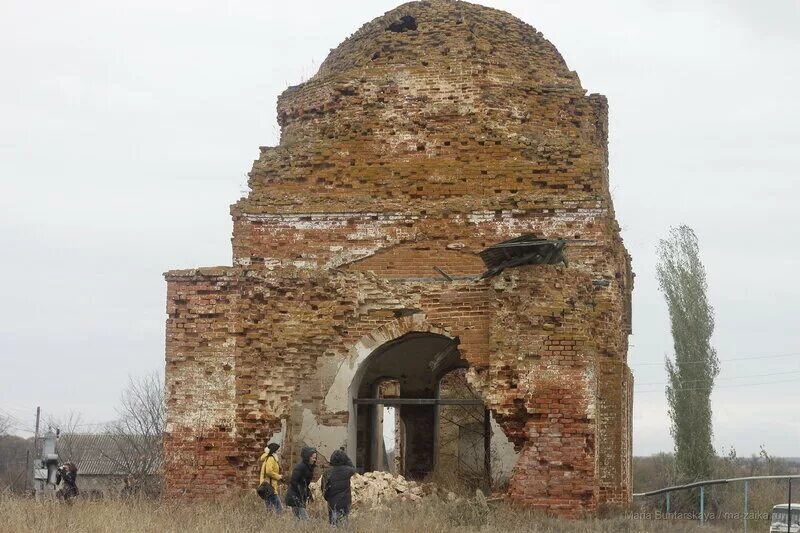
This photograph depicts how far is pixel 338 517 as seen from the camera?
370 inches

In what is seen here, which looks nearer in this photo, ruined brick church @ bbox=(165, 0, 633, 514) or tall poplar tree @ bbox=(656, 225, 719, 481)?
ruined brick church @ bbox=(165, 0, 633, 514)

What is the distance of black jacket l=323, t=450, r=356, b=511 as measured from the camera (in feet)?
31.0

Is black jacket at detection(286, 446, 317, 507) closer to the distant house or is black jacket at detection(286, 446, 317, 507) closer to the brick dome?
the brick dome

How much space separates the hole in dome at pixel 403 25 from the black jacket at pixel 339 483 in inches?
265

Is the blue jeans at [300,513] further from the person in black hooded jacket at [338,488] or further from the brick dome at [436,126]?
the brick dome at [436,126]

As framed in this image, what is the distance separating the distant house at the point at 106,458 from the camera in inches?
1059

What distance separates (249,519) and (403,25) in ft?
23.6

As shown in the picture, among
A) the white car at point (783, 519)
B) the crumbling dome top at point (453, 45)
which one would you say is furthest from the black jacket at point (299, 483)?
the white car at point (783, 519)

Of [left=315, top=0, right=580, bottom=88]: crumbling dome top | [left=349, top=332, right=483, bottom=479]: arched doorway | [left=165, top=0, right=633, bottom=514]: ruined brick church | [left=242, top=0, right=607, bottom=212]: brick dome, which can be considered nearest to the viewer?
[left=165, top=0, right=633, bottom=514]: ruined brick church

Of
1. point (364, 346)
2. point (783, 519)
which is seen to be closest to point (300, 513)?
point (364, 346)

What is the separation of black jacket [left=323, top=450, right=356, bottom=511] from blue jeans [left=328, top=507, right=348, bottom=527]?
26mm

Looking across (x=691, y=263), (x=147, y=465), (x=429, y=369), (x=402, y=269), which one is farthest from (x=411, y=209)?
(x=691, y=263)

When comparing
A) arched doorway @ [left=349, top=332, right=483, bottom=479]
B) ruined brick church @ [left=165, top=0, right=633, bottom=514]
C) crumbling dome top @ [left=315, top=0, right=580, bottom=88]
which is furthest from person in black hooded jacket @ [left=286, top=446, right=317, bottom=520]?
crumbling dome top @ [left=315, top=0, right=580, bottom=88]

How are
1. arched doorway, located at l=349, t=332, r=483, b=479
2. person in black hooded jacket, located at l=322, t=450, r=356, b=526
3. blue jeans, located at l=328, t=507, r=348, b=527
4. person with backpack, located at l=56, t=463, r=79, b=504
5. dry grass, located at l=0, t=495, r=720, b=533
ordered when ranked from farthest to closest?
1. arched doorway, located at l=349, t=332, r=483, b=479
2. person with backpack, located at l=56, t=463, r=79, b=504
3. person in black hooded jacket, located at l=322, t=450, r=356, b=526
4. blue jeans, located at l=328, t=507, r=348, b=527
5. dry grass, located at l=0, t=495, r=720, b=533
